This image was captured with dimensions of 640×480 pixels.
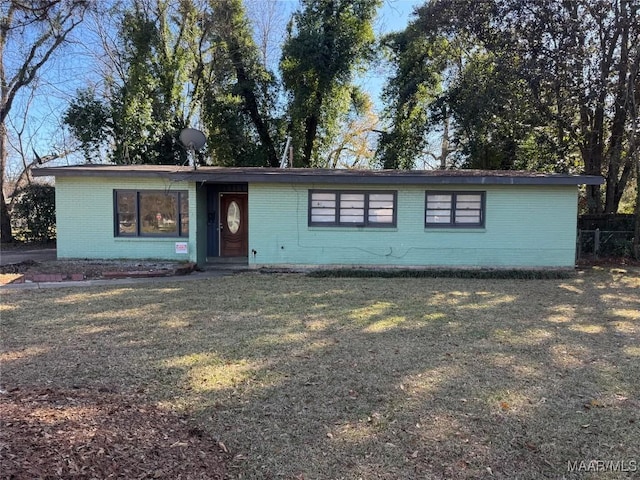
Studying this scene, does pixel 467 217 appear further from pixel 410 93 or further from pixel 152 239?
pixel 410 93

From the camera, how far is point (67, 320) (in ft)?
20.6

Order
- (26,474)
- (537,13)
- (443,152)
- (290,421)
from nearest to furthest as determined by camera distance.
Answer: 1. (26,474)
2. (290,421)
3. (537,13)
4. (443,152)

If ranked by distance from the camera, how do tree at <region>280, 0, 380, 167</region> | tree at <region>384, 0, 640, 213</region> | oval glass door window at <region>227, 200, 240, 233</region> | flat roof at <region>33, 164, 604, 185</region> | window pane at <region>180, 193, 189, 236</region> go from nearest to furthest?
1. flat roof at <region>33, 164, 604, 185</region>
2. window pane at <region>180, 193, 189, 236</region>
3. oval glass door window at <region>227, 200, 240, 233</region>
4. tree at <region>384, 0, 640, 213</region>
5. tree at <region>280, 0, 380, 167</region>

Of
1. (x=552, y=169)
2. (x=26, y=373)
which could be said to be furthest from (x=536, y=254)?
(x=26, y=373)

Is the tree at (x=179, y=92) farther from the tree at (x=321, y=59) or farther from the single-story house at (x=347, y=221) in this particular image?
the single-story house at (x=347, y=221)

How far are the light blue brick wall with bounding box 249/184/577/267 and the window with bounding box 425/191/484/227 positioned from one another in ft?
0.60

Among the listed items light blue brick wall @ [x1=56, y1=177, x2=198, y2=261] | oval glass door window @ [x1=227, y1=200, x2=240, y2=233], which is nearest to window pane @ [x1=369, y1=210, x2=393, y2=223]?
oval glass door window @ [x1=227, y1=200, x2=240, y2=233]

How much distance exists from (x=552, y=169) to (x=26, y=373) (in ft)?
60.7

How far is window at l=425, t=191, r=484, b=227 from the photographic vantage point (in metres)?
12.0

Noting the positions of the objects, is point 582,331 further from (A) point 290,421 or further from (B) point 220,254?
(B) point 220,254

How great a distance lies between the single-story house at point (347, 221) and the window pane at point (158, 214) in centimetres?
4

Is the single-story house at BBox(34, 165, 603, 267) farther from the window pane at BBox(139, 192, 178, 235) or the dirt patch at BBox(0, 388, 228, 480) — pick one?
the dirt patch at BBox(0, 388, 228, 480)

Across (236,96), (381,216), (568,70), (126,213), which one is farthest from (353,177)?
(236,96)

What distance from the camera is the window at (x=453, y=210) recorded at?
12.0m
